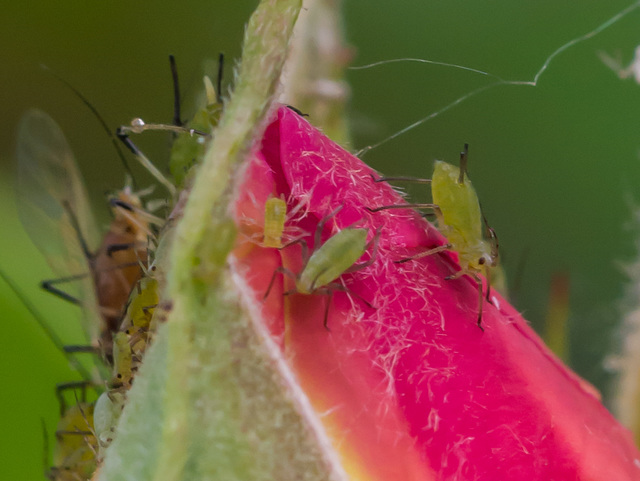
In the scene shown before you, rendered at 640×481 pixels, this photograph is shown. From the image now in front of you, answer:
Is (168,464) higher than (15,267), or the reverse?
(15,267)

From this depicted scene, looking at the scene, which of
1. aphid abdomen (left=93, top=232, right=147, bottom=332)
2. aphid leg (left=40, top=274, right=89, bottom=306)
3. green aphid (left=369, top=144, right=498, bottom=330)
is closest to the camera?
green aphid (left=369, top=144, right=498, bottom=330)

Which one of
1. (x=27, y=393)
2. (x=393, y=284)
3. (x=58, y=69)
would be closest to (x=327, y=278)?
(x=393, y=284)

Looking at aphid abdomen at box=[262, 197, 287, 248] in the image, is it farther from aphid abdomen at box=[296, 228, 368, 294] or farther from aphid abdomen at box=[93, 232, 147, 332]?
aphid abdomen at box=[93, 232, 147, 332]

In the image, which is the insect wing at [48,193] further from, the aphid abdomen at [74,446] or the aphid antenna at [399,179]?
the aphid antenna at [399,179]

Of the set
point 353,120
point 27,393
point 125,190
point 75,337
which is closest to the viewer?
point 27,393

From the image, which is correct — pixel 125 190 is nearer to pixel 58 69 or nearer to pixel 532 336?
pixel 58 69

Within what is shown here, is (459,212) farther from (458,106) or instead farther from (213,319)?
(458,106)

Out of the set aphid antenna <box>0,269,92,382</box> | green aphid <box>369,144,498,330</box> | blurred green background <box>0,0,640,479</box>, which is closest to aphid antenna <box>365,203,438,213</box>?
green aphid <box>369,144,498,330</box>
